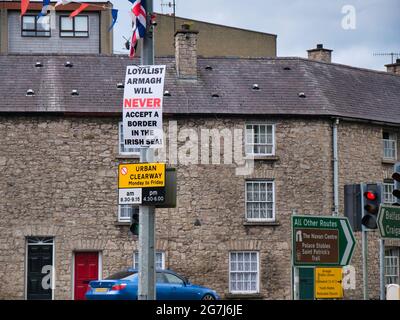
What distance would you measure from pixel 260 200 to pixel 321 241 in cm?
1969

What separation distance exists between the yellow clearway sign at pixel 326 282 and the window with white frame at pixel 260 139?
66.0 ft

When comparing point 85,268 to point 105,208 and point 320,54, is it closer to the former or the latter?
point 105,208

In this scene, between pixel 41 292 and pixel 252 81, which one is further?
pixel 252 81

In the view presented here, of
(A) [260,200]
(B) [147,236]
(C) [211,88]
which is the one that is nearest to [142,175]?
(B) [147,236]

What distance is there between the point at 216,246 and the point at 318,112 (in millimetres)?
6320

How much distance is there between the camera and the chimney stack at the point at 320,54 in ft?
146

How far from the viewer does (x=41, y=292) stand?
3559 centimetres

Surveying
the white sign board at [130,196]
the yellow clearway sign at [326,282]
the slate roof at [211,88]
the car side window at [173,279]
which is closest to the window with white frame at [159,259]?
the slate roof at [211,88]

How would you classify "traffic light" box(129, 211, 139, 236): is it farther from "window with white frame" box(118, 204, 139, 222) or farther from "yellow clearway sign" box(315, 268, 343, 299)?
"window with white frame" box(118, 204, 139, 222)

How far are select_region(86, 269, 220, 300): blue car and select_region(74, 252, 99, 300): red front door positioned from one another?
657 centimetres

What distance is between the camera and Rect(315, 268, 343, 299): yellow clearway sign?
57.5 ft

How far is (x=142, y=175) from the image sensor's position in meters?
19.6
